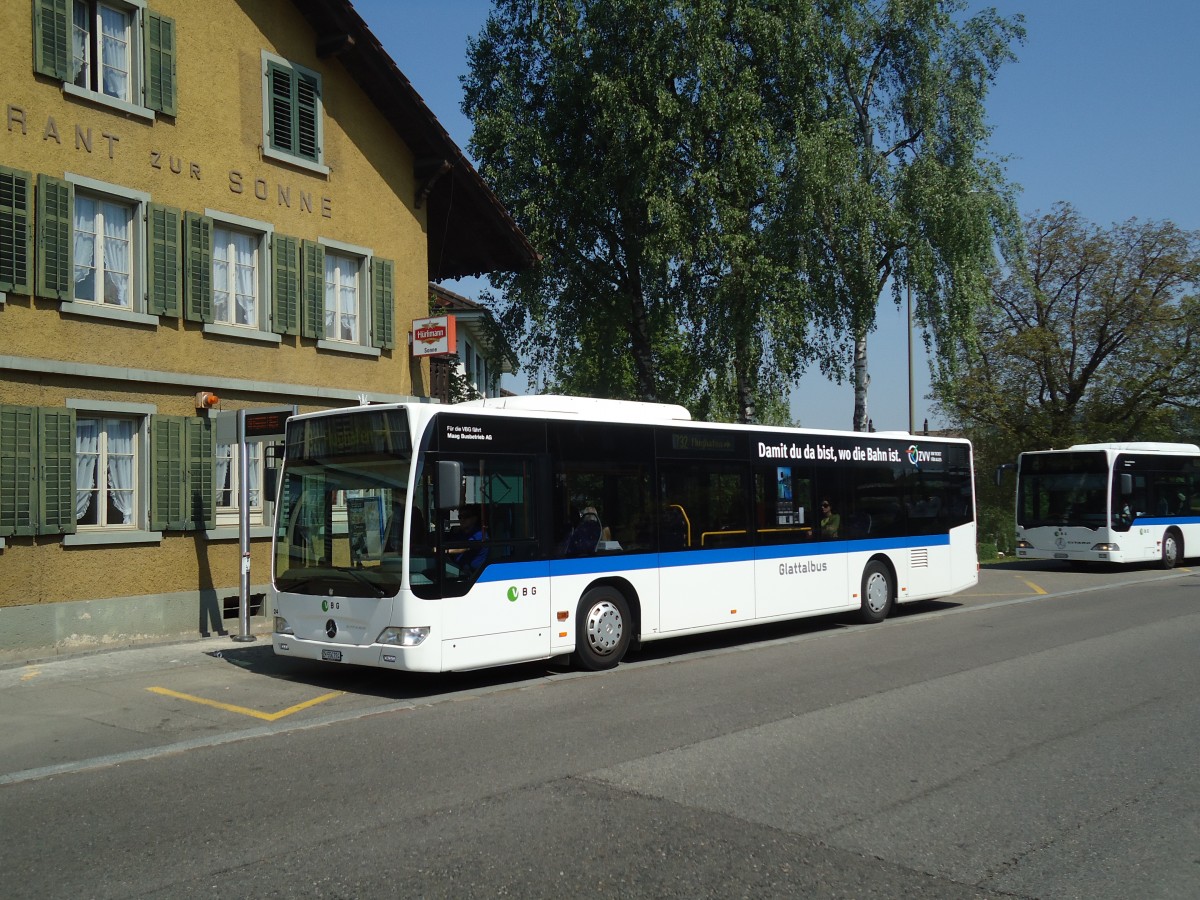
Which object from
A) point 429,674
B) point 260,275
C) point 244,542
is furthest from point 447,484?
point 260,275

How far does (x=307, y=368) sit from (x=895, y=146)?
672 inches

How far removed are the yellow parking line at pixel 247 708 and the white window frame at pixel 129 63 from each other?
7.94m

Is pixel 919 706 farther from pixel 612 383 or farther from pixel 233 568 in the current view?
pixel 612 383

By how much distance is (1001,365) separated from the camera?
36688 mm

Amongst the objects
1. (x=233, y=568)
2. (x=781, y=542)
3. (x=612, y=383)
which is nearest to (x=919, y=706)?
(x=781, y=542)

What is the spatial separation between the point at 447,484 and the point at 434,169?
1040cm

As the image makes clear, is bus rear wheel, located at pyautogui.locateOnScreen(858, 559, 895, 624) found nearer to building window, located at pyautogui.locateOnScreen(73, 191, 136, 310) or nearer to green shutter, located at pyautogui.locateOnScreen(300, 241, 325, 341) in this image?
green shutter, located at pyautogui.locateOnScreen(300, 241, 325, 341)

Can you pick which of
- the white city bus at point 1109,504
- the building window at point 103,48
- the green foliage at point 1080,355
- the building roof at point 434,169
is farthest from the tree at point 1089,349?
the building window at point 103,48

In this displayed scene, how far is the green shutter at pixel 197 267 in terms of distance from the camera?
14945 millimetres

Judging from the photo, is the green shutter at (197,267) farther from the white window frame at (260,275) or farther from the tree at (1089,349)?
the tree at (1089,349)

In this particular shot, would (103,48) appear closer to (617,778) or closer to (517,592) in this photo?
(517,592)

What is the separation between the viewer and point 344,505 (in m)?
10.6

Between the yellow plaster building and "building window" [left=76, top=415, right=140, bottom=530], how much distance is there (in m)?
0.03

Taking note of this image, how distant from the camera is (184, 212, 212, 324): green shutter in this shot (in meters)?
14.9
